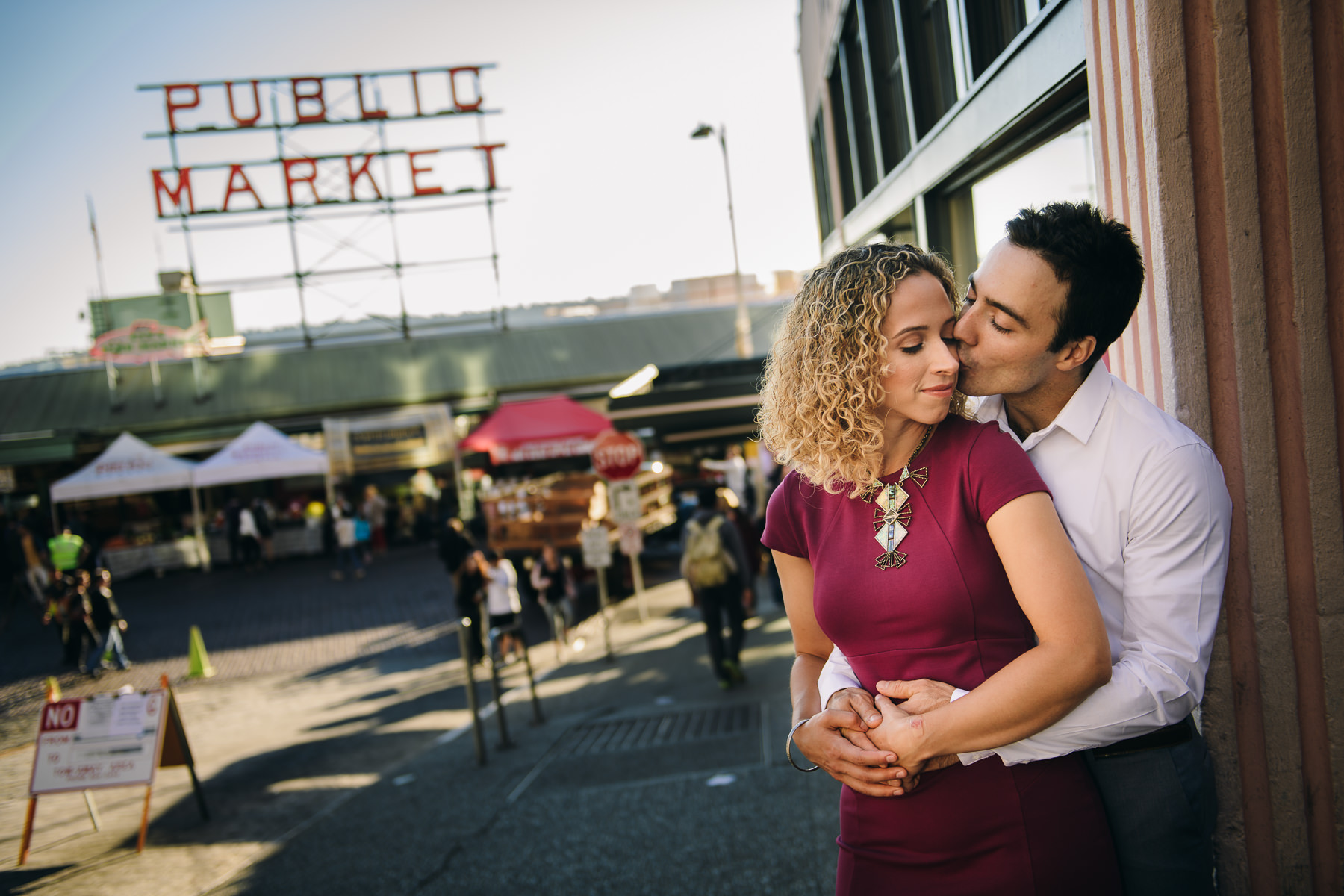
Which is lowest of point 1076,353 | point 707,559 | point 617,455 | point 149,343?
point 707,559

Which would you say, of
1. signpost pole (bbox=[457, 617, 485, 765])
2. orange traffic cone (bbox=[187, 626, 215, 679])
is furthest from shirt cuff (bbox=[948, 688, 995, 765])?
orange traffic cone (bbox=[187, 626, 215, 679])

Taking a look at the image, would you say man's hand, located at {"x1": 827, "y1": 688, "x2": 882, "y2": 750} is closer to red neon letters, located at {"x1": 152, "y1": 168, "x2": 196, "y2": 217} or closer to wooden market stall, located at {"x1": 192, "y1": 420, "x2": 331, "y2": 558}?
wooden market stall, located at {"x1": 192, "y1": 420, "x2": 331, "y2": 558}

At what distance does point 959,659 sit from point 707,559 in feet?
21.6

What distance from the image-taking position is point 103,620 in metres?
12.4

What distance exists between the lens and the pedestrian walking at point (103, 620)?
12352mm

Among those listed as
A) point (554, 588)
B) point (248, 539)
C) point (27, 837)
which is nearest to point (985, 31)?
point (27, 837)

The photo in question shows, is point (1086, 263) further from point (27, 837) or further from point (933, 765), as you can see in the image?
point (27, 837)

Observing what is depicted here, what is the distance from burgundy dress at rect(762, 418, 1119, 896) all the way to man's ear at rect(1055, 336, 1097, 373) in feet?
0.94

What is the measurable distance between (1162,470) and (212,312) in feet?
106

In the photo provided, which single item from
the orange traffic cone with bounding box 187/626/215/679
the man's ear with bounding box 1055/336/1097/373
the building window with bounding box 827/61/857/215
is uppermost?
the building window with bounding box 827/61/857/215

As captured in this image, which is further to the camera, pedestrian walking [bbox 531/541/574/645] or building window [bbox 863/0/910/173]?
pedestrian walking [bbox 531/541/574/645]

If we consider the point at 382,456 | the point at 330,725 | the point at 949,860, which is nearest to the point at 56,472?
the point at 382,456

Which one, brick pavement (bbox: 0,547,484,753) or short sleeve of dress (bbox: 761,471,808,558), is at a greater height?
short sleeve of dress (bbox: 761,471,808,558)

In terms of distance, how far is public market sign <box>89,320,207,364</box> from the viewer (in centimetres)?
2475
